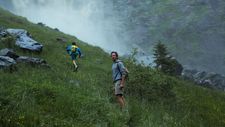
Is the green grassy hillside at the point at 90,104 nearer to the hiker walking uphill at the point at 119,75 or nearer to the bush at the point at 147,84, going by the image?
the bush at the point at 147,84

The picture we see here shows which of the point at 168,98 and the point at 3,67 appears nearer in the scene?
the point at 3,67

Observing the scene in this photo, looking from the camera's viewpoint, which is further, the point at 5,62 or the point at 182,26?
the point at 182,26

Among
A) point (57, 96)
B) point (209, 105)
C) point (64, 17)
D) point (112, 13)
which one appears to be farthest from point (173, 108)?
point (64, 17)

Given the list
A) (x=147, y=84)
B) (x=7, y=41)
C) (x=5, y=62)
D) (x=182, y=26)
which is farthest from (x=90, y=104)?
(x=182, y=26)

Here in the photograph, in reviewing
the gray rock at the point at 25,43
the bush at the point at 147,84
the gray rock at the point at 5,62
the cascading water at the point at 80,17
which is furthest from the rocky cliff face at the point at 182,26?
the gray rock at the point at 5,62

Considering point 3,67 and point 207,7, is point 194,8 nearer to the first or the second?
point 207,7

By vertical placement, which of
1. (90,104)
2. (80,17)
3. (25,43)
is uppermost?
(80,17)

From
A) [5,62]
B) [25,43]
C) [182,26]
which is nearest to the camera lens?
[5,62]

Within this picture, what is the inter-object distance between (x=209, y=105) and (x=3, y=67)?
1172 cm

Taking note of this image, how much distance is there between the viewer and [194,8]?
473ft

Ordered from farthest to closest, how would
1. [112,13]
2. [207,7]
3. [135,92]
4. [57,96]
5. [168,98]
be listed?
[112,13]
[207,7]
[168,98]
[135,92]
[57,96]

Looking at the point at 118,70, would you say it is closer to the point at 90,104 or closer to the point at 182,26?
the point at 90,104

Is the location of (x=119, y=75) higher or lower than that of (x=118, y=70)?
lower

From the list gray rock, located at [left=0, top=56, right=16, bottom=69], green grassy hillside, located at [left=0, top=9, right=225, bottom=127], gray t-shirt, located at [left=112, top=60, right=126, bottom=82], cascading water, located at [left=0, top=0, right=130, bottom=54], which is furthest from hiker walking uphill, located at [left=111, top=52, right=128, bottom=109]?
cascading water, located at [left=0, top=0, right=130, bottom=54]
